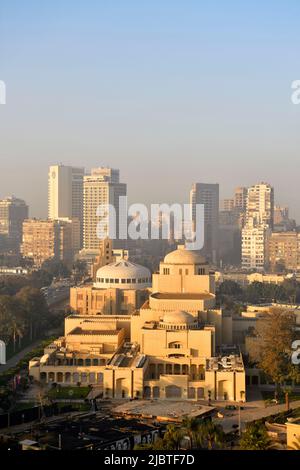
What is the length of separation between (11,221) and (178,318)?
62.7ft

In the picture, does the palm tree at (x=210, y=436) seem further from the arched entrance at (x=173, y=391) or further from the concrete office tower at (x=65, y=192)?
the concrete office tower at (x=65, y=192)

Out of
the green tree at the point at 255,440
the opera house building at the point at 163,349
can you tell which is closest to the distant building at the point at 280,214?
the opera house building at the point at 163,349

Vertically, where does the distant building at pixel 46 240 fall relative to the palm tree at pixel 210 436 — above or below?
above

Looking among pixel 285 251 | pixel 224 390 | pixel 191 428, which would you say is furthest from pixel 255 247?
pixel 191 428

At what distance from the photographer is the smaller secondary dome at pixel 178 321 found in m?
9.79

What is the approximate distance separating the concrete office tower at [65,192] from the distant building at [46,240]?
1299 mm

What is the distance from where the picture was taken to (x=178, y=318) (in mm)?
9844

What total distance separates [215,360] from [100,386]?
1485mm

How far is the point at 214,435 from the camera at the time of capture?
20.6 feet

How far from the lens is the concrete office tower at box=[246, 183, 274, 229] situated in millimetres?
27734

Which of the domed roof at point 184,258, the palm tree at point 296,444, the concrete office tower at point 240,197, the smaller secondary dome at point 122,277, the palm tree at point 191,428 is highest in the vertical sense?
the concrete office tower at point 240,197

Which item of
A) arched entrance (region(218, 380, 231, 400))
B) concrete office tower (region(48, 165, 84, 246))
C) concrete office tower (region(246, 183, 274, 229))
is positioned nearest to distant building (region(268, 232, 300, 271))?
concrete office tower (region(246, 183, 274, 229))

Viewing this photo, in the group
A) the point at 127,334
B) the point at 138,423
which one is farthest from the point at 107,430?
the point at 127,334

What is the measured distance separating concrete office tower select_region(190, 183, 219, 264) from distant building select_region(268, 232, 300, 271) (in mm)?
2026
